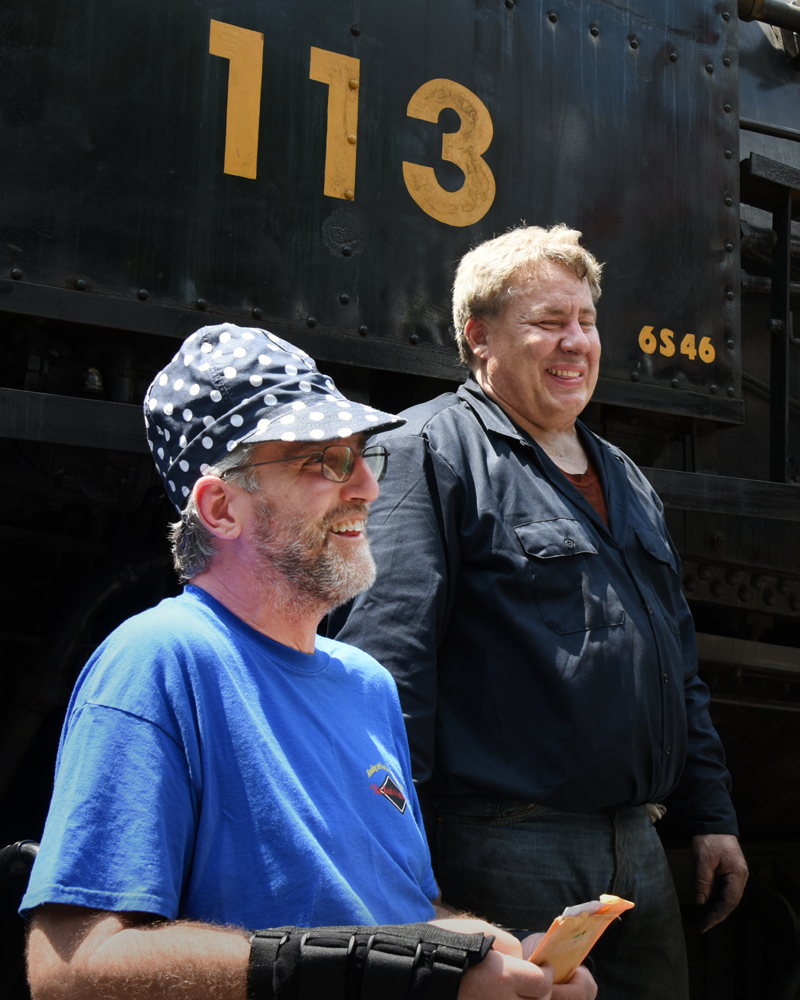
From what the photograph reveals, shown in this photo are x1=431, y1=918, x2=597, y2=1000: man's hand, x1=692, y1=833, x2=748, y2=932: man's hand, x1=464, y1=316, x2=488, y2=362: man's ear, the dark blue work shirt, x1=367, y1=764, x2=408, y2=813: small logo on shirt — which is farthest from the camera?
x1=464, y1=316, x2=488, y2=362: man's ear

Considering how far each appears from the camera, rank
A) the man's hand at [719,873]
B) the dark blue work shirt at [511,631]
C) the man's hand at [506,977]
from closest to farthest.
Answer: the man's hand at [506,977] < the dark blue work shirt at [511,631] < the man's hand at [719,873]

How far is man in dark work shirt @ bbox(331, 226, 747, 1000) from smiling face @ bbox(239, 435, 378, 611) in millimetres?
465

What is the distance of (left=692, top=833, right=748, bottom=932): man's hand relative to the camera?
195 cm

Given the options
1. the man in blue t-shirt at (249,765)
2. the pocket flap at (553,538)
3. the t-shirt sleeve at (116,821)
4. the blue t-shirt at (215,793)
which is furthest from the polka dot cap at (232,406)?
the pocket flap at (553,538)

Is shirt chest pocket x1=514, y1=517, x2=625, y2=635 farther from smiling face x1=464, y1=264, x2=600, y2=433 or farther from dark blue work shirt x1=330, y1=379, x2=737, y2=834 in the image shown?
smiling face x1=464, y1=264, x2=600, y2=433

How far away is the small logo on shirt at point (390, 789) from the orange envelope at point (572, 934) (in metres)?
0.21

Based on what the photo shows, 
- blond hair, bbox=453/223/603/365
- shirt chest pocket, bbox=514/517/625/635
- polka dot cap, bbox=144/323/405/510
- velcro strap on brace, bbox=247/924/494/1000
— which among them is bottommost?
velcro strap on brace, bbox=247/924/494/1000

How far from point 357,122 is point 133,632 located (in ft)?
5.82

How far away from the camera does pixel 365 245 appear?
2.47 m

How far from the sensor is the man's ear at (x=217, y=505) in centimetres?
117

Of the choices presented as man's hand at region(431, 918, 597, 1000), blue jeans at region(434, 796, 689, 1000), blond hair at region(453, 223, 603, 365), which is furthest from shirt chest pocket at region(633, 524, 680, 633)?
man's hand at region(431, 918, 597, 1000)

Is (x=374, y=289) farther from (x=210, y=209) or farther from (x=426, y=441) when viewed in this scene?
(x=426, y=441)

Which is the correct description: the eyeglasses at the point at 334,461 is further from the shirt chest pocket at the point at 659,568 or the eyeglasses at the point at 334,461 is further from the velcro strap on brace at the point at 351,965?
the shirt chest pocket at the point at 659,568

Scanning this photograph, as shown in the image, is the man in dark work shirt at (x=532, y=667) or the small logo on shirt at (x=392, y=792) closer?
the small logo on shirt at (x=392, y=792)
